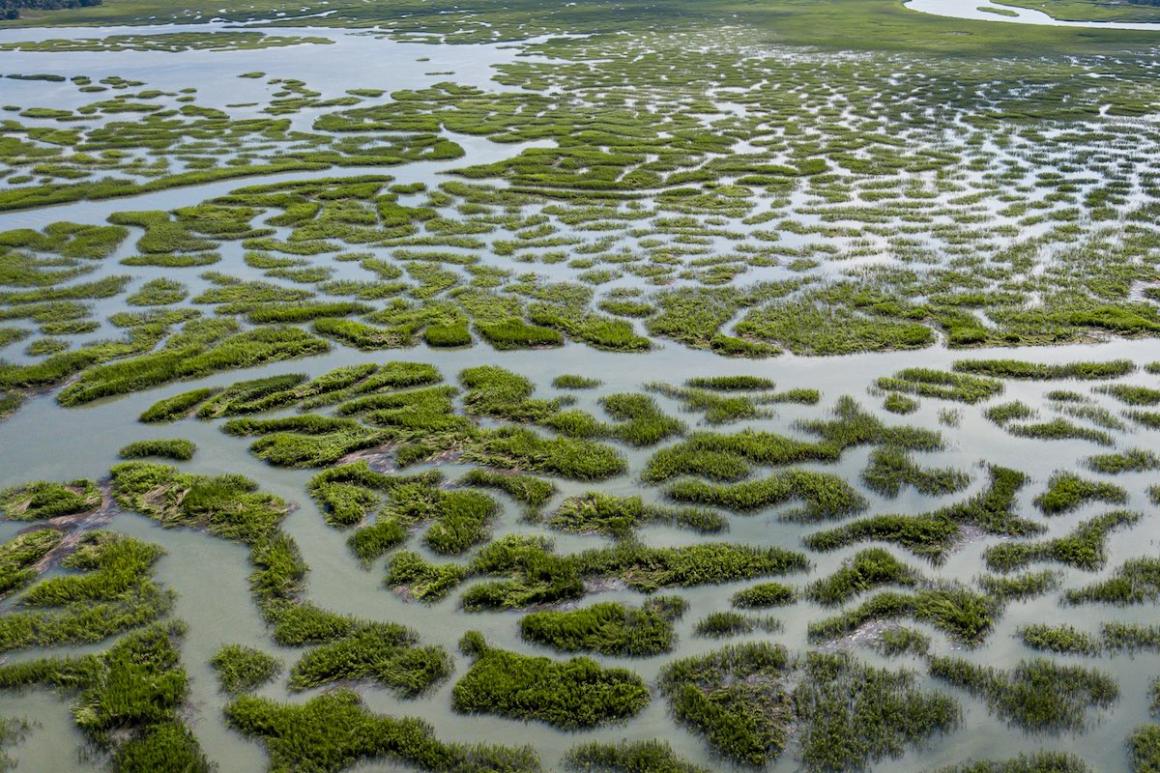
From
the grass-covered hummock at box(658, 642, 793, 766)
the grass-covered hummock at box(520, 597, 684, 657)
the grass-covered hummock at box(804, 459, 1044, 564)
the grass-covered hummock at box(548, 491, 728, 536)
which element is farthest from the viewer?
the grass-covered hummock at box(548, 491, 728, 536)

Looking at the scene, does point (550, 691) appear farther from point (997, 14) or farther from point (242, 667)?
point (997, 14)

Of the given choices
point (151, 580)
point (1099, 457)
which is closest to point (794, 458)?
point (1099, 457)

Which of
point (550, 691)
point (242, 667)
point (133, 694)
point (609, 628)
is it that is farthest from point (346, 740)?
point (609, 628)

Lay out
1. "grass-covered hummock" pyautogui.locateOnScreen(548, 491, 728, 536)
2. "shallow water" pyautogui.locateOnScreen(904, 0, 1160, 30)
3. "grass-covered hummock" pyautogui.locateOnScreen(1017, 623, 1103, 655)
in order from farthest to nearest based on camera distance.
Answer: "shallow water" pyautogui.locateOnScreen(904, 0, 1160, 30) < "grass-covered hummock" pyautogui.locateOnScreen(548, 491, 728, 536) < "grass-covered hummock" pyautogui.locateOnScreen(1017, 623, 1103, 655)

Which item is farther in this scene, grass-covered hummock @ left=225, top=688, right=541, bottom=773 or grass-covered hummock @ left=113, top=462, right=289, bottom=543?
grass-covered hummock @ left=113, top=462, right=289, bottom=543

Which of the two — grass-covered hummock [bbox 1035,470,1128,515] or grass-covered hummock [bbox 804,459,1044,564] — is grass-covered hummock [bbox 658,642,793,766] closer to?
grass-covered hummock [bbox 804,459,1044,564]

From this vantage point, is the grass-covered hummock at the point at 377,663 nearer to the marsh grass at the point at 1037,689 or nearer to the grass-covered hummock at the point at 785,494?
the grass-covered hummock at the point at 785,494

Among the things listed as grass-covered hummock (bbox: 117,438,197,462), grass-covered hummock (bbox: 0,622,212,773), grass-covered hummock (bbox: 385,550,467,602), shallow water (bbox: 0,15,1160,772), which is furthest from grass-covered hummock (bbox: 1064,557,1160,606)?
grass-covered hummock (bbox: 117,438,197,462)

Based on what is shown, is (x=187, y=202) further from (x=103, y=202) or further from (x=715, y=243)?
(x=715, y=243)
